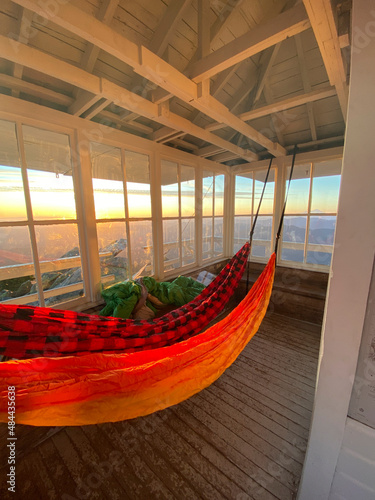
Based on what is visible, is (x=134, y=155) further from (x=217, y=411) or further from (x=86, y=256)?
(x=217, y=411)

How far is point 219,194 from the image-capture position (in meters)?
2.99

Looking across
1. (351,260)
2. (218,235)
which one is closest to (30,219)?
(351,260)

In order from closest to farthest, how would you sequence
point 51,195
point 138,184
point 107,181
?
1. point 51,195
2. point 107,181
3. point 138,184

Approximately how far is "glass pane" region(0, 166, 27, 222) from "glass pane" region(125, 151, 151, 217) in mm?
828

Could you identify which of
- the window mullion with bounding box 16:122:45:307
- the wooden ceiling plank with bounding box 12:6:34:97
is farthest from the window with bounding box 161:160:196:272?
the wooden ceiling plank with bounding box 12:6:34:97

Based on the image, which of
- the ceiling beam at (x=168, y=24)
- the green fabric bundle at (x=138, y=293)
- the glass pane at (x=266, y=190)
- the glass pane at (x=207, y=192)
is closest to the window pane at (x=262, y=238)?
the glass pane at (x=266, y=190)

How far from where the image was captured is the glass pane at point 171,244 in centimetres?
232

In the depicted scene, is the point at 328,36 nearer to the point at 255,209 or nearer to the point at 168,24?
the point at 168,24

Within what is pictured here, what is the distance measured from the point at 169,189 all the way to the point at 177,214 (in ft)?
1.05

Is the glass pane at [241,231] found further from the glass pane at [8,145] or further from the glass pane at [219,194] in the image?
the glass pane at [8,145]

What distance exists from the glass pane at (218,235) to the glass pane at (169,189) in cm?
87

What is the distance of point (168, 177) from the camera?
90.0 inches

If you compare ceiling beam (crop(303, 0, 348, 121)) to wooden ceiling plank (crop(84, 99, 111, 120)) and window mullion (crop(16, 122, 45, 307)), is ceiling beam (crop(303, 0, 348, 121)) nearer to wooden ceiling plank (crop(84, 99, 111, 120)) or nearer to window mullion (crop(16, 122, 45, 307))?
wooden ceiling plank (crop(84, 99, 111, 120))

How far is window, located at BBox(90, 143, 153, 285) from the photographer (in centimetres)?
172
